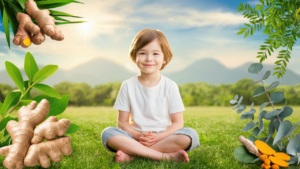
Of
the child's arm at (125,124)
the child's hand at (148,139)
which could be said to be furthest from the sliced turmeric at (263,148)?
the child's arm at (125,124)

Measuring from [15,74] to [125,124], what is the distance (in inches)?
36.4

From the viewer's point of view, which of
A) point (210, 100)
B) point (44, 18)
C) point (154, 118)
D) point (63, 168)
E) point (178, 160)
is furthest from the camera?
point (210, 100)

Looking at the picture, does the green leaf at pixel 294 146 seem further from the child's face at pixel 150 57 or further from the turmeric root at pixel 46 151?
the turmeric root at pixel 46 151

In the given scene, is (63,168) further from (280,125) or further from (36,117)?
(280,125)

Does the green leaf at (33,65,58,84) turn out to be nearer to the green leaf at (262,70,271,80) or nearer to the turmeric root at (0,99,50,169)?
the turmeric root at (0,99,50,169)

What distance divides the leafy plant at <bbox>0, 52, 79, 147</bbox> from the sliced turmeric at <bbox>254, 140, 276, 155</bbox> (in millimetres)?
1227

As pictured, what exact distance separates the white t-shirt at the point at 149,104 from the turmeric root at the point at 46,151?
719mm

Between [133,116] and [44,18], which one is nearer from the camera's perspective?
[44,18]

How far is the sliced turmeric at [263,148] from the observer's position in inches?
61.2

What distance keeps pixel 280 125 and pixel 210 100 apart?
5.81 meters

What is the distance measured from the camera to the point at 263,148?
158 cm

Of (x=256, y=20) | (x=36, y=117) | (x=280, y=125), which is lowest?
(x=280, y=125)

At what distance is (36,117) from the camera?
129cm

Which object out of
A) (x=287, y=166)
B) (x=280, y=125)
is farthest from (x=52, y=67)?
(x=287, y=166)
